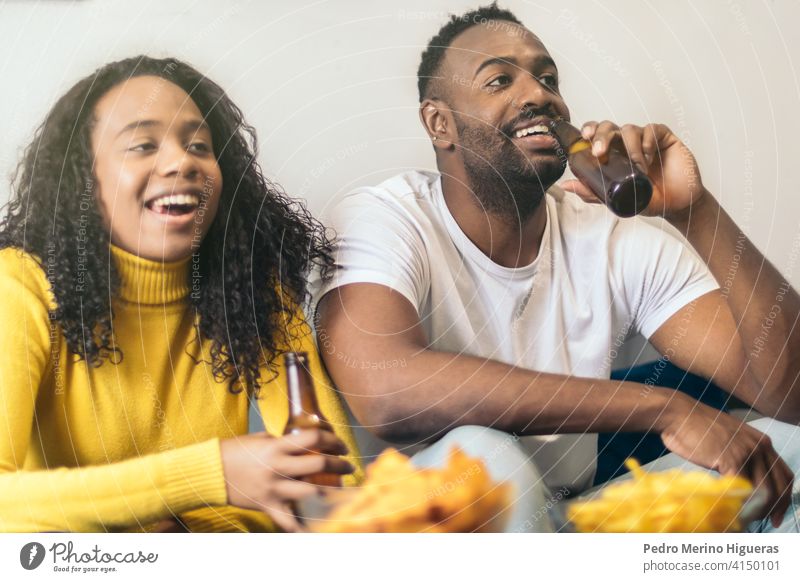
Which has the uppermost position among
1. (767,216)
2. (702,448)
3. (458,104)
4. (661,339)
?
(458,104)

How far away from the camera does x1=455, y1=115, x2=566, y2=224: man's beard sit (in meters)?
0.84

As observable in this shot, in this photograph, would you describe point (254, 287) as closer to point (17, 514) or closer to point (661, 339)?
point (17, 514)

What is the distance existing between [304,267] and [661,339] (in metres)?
0.37

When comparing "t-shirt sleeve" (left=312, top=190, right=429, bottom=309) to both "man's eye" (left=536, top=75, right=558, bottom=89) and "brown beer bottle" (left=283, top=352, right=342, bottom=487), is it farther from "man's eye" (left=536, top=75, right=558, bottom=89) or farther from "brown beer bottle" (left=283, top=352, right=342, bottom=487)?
"man's eye" (left=536, top=75, right=558, bottom=89)

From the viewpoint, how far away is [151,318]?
0.82 metres

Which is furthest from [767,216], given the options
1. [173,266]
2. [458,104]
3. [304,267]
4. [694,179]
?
[173,266]

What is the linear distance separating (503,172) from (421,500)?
0.33m

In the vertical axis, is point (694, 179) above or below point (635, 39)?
below

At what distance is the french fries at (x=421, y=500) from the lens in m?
0.84

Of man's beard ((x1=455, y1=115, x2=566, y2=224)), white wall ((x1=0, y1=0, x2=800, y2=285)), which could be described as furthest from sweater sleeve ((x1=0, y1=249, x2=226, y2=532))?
man's beard ((x1=455, y1=115, x2=566, y2=224))

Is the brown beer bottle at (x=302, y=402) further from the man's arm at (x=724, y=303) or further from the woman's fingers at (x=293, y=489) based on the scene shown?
the man's arm at (x=724, y=303)

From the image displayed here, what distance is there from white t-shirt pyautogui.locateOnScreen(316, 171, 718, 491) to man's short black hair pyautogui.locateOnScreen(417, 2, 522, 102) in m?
0.09

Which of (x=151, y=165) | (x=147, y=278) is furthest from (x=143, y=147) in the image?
(x=147, y=278)

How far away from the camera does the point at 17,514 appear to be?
821 mm
